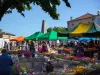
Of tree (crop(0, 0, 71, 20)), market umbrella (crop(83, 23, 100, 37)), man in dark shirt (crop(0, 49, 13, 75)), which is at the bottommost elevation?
man in dark shirt (crop(0, 49, 13, 75))

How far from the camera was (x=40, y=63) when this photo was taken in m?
18.1

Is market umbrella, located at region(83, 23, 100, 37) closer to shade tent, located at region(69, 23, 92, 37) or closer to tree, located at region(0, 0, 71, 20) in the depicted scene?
shade tent, located at region(69, 23, 92, 37)

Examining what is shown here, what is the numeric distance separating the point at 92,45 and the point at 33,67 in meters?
9.83

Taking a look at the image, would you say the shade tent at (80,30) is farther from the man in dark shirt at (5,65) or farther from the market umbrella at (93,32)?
the man in dark shirt at (5,65)

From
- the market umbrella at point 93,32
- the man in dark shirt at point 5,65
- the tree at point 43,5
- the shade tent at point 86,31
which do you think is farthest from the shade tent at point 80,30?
the man in dark shirt at point 5,65

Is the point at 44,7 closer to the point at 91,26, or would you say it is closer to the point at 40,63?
the point at 40,63

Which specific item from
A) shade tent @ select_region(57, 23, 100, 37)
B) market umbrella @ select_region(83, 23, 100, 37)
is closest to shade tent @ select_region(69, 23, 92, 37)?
shade tent @ select_region(57, 23, 100, 37)

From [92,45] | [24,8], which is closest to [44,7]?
[24,8]

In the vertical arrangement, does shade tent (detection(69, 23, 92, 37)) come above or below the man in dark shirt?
above

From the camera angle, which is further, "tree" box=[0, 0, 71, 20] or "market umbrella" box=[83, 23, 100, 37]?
"market umbrella" box=[83, 23, 100, 37]

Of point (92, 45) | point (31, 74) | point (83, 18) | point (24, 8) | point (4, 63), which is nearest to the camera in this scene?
point (4, 63)

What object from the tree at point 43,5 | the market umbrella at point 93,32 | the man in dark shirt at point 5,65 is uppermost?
the tree at point 43,5

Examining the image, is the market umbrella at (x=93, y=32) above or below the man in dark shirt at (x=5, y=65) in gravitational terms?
above

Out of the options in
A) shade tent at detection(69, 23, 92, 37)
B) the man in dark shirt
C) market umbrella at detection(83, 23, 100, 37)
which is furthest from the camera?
shade tent at detection(69, 23, 92, 37)
